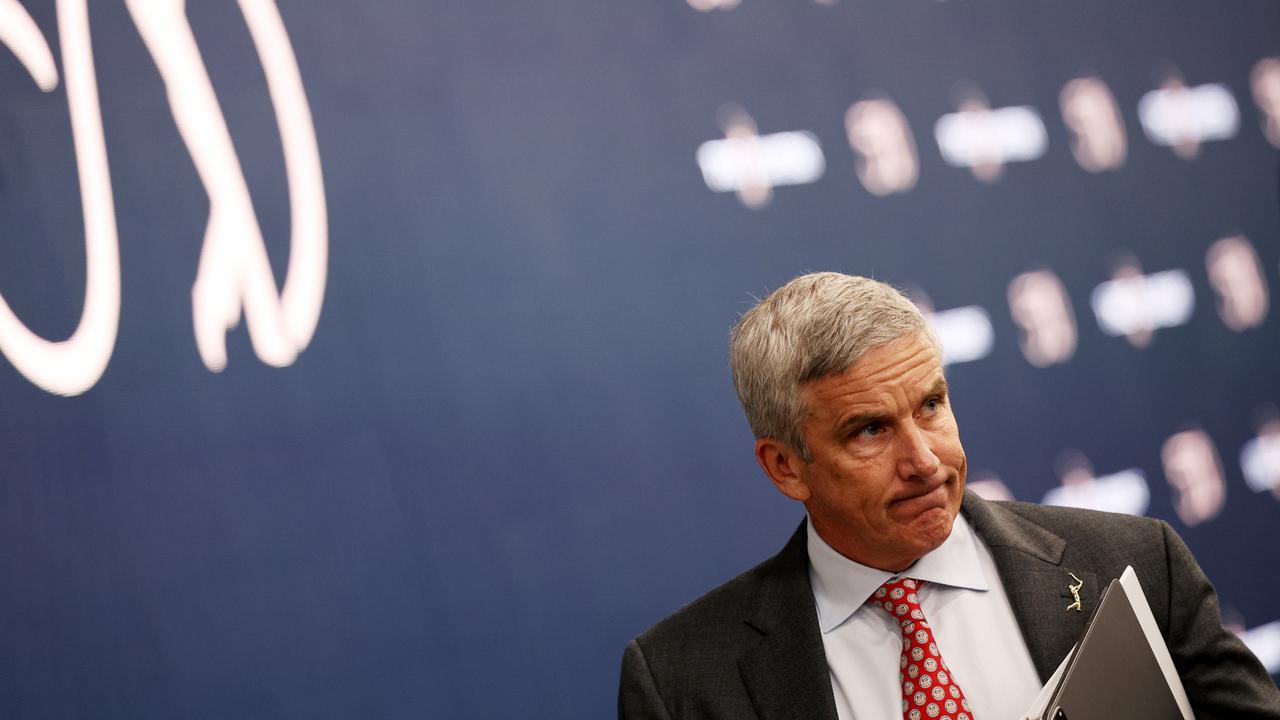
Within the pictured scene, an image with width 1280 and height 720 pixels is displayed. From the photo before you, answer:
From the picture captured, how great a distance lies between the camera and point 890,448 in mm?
1679

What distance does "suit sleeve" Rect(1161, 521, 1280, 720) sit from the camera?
160 cm

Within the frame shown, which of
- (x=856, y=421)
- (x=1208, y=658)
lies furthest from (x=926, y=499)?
(x=1208, y=658)

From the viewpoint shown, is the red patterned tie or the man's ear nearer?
the red patterned tie

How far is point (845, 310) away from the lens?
5.51 feet

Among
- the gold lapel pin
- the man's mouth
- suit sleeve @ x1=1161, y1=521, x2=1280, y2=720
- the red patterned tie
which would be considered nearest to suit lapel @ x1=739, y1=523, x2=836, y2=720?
the red patterned tie

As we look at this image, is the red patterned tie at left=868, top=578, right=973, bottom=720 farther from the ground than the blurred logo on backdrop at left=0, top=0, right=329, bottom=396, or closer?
closer

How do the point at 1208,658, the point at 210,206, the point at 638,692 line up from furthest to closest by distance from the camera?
the point at 210,206, the point at 638,692, the point at 1208,658

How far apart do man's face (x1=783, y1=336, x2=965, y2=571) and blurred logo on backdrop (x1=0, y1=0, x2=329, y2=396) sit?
3.50ft

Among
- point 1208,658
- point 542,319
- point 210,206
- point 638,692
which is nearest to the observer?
point 1208,658

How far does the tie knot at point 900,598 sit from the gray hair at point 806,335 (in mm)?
207

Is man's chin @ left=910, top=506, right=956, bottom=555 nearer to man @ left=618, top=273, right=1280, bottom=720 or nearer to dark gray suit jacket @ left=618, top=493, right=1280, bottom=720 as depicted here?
man @ left=618, top=273, right=1280, bottom=720

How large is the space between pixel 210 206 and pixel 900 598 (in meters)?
1.37

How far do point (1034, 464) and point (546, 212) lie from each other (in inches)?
50.7

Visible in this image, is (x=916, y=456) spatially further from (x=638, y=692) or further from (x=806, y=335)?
(x=638, y=692)
